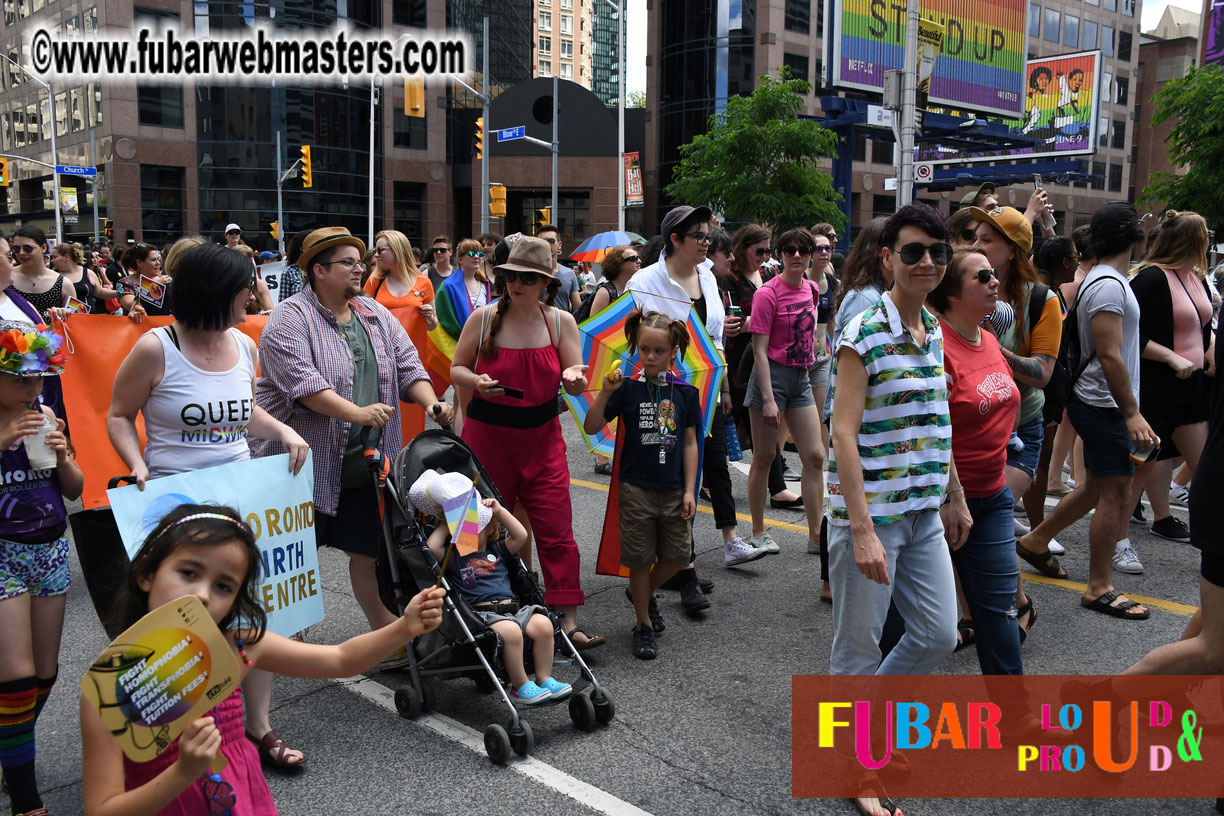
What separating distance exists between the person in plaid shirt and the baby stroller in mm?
167

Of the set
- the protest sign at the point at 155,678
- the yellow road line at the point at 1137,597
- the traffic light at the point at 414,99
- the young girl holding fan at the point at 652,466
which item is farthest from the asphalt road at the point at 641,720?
the traffic light at the point at 414,99

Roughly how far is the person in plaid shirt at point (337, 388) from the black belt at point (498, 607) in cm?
65

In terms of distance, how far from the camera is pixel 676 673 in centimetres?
458

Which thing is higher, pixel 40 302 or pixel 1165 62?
pixel 1165 62

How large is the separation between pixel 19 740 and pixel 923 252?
3.39 meters

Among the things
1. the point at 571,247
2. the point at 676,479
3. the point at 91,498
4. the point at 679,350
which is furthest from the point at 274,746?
the point at 571,247

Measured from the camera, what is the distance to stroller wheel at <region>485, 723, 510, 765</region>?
365 cm

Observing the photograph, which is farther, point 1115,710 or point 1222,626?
point 1115,710

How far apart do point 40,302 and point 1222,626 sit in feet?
25.7

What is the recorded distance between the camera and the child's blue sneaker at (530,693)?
3820 millimetres

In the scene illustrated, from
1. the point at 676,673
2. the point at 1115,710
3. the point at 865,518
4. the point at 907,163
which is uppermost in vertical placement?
the point at 907,163

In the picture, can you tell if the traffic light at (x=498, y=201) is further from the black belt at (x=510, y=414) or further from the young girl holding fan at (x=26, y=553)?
the young girl holding fan at (x=26, y=553)

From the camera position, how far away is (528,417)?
482cm

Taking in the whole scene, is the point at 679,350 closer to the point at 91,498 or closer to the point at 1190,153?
the point at 91,498
